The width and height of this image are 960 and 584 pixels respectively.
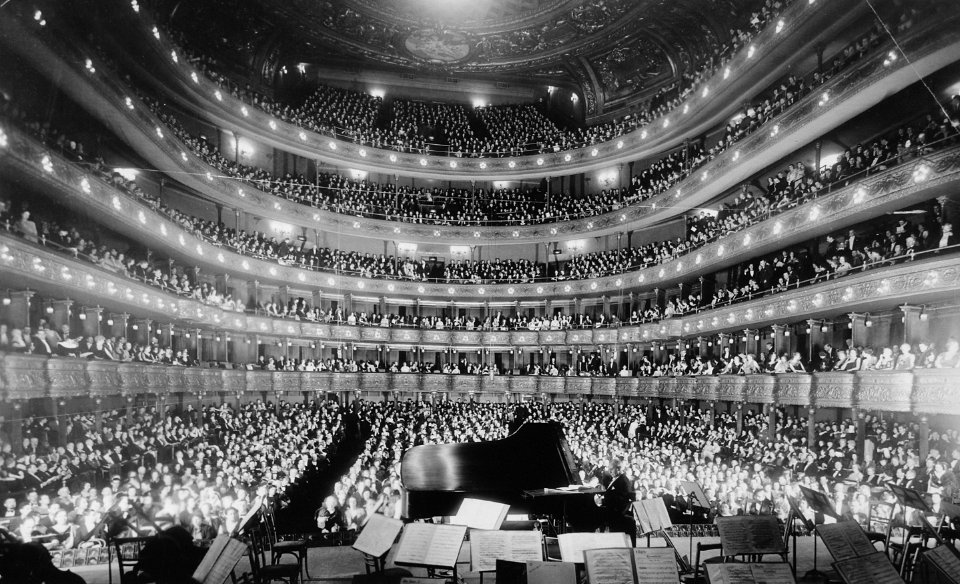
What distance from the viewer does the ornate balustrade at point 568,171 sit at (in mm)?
17625

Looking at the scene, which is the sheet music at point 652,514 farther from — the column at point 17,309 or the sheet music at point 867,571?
the column at point 17,309

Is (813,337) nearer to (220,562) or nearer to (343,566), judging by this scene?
(343,566)

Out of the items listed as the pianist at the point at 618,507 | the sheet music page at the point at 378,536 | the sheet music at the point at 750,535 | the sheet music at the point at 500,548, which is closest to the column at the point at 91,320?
the sheet music page at the point at 378,536

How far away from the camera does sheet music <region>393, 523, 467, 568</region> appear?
6.46 m

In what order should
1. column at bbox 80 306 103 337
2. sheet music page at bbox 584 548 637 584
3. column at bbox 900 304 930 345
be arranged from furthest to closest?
column at bbox 80 306 103 337, column at bbox 900 304 930 345, sheet music page at bbox 584 548 637 584

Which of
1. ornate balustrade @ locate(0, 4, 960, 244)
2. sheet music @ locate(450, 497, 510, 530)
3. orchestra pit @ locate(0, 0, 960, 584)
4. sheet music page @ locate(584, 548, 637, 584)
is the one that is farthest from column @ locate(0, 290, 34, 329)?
sheet music page @ locate(584, 548, 637, 584)

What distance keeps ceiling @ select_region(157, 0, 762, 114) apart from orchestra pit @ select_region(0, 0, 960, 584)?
25 centimetres

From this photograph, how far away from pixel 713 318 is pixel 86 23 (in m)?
25.3

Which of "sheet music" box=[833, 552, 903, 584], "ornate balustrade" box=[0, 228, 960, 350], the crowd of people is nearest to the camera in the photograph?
"sheet music" box=[833, 552, 903, 584]

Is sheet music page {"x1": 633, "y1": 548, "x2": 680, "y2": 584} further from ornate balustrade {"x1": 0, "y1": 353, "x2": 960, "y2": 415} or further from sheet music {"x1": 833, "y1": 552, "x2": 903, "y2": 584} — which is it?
ornate balustrade {"x1": 0, "y1": 353, "x2": 960, "y2": 415}

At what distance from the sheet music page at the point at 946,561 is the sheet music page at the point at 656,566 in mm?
2393

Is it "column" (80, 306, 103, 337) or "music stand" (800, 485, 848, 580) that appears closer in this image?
"music stand" (800, 485, 848, 580)

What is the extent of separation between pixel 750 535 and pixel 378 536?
406 cm

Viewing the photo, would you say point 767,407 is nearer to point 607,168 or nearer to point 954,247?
point 954,247
